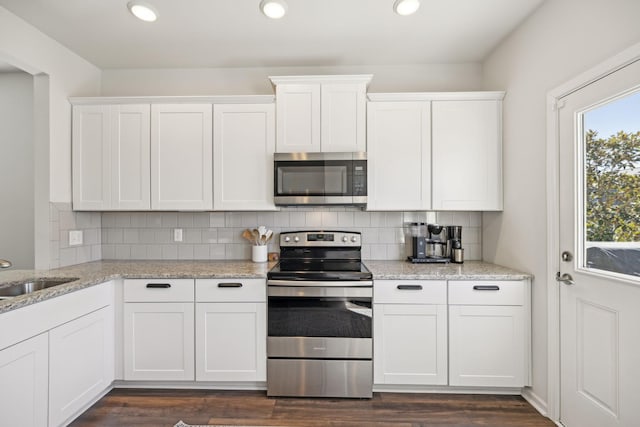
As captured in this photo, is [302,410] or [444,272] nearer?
[302,410]

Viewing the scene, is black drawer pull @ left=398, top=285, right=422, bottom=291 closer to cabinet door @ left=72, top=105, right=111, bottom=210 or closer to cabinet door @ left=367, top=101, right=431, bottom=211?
cabinet door @ left=367, top=101, right=431, bottom=211

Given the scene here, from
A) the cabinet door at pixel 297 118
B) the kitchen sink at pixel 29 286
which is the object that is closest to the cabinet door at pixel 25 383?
the kitchen sink at pixel 29 286

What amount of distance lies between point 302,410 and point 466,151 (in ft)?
7.44

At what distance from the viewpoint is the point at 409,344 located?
2.27 metres

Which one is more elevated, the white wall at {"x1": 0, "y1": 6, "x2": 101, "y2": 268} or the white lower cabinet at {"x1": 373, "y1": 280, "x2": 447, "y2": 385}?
the white wall at {"x1": 0, "y1": 6, "x2": 101, "y2": 268}

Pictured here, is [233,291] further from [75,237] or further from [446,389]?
[446,389]

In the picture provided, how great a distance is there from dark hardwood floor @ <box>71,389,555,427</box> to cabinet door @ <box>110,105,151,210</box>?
1.46 meters

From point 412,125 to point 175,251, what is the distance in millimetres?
2379

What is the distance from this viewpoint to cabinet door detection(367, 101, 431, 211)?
258 cm

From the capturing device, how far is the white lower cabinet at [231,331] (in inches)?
90.0

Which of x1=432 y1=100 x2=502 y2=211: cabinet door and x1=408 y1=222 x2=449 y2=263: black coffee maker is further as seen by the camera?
x1=408 y1=222 x2=449 y2=263: black coffee maker

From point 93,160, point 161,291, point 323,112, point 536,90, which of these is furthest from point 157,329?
point 536,90

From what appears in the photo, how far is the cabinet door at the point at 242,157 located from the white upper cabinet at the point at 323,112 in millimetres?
200

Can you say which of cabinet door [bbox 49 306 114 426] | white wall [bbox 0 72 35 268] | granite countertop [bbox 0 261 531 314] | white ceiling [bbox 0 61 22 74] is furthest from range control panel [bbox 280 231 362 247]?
white ceiling [bbox 0 61 22 74]
